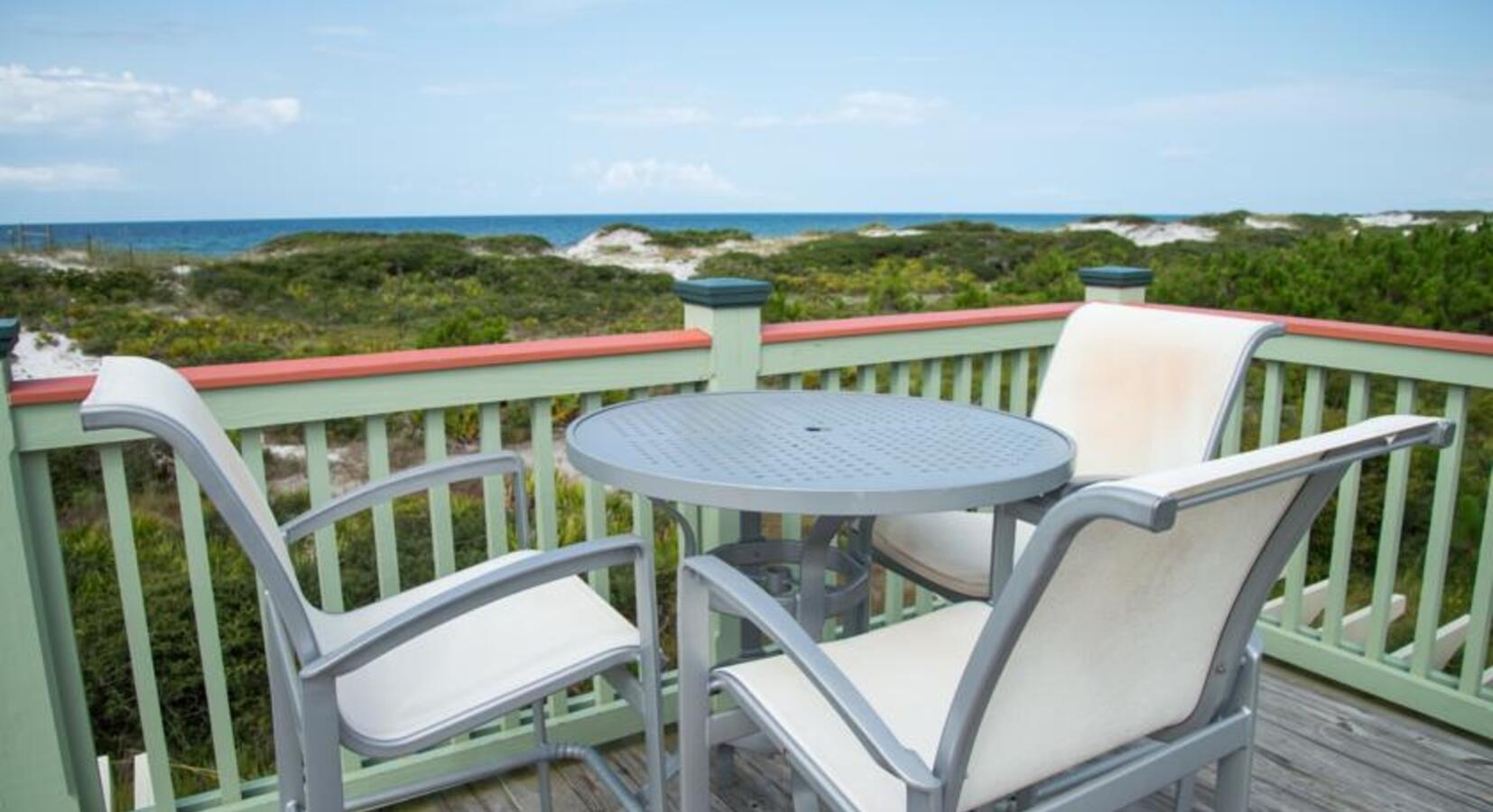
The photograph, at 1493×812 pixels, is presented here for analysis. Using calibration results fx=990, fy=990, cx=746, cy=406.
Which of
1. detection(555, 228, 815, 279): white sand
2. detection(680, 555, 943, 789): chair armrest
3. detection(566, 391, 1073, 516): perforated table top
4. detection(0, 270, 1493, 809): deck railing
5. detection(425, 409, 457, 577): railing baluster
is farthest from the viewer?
detection(555, 228, 815, 279): white sand

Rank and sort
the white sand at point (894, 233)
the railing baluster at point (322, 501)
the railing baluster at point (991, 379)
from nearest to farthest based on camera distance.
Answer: the railing baluster at point (322, 501), the railing baluster at point (991, 379), the white sand at point (894, 233)

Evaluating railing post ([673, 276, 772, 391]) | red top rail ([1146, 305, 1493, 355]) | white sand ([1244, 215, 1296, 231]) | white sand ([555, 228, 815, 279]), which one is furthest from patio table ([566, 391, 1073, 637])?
white sand ([1244, 215, 1296, 231])

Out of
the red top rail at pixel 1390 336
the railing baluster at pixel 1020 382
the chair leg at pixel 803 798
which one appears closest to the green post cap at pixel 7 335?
the chair leg at pixel 803 798

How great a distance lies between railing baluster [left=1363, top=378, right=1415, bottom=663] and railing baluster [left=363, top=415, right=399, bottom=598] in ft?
8.42

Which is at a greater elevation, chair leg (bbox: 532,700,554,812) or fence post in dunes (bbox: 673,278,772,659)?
fence post in dunes (bbox: 673,278,772,659)

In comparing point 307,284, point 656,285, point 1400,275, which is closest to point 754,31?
point 656,285

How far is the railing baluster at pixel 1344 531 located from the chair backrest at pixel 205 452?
2.71 metres

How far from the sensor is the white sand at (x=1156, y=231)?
2102 cm

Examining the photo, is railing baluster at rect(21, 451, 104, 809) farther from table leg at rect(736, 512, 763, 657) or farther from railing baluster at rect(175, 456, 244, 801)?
table leg at rect(736, 512, 763, 657)

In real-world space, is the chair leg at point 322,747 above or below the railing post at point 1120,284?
below

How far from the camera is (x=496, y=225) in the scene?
4244cm

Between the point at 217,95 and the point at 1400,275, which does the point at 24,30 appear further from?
the point at 1400,275

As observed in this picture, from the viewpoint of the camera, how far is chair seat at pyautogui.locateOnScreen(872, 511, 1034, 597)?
7.42 ft

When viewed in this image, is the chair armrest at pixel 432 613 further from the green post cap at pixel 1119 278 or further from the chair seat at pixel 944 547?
the green post cap at pixel 1119 278
